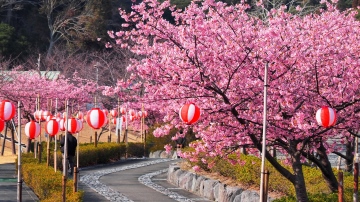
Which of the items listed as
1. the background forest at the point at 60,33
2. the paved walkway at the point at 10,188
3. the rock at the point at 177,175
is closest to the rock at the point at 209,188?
the rock at the point at 177,175

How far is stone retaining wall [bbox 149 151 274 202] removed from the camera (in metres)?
14.5

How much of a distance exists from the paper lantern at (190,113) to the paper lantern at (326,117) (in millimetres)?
2025

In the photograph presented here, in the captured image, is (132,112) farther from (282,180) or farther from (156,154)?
(282,180)

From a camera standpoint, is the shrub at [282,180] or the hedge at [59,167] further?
the hedge at [59,167]

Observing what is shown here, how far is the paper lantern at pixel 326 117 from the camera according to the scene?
9.34 meters

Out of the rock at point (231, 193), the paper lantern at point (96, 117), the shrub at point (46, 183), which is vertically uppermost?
the paper lantern at point (96, 117)

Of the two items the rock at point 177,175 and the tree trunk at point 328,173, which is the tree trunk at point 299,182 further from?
the rock at point 177,175

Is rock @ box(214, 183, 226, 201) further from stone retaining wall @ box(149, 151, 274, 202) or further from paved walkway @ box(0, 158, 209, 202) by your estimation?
paved walkway @ box(0, 158, 209, 202)

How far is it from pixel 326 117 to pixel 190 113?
2.27 m

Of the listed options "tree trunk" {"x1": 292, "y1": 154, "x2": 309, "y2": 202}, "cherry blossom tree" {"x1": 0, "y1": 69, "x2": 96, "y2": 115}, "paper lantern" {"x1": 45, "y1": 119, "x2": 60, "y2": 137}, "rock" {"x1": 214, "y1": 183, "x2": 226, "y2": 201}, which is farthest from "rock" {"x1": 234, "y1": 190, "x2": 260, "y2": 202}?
"cherry blossom tree" {"x1": 0, "y1": 69, "x2": 96, "y2": 115}

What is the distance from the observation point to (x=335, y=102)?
396 inches

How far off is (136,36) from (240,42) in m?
3.00

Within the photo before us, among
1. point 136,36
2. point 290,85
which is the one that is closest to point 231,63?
point 290,85

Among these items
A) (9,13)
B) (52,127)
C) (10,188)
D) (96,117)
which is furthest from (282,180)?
(9,13)
